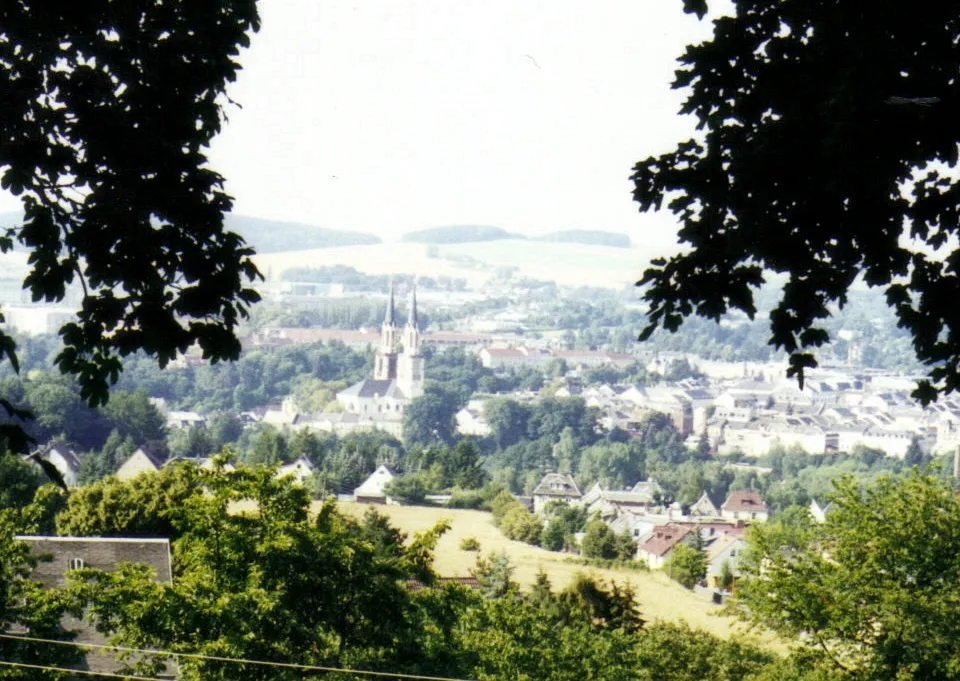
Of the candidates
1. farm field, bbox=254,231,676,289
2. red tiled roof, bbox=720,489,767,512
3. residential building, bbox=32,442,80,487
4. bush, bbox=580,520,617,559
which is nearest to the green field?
farm field, bbox=254,231,676,289

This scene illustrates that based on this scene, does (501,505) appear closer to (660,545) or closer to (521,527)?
(521,527)

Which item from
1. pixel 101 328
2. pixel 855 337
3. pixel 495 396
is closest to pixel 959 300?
pixel 101 328

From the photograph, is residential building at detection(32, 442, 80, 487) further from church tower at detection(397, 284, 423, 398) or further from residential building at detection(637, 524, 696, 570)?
church tower at detection(397, 284, 423, 398)

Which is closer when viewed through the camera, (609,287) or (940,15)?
(940,15)

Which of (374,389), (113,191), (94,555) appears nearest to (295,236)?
(374,389)

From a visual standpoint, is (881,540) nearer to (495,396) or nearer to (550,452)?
(550,452)

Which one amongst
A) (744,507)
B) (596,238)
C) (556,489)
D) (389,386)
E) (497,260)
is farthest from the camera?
(497,260)
